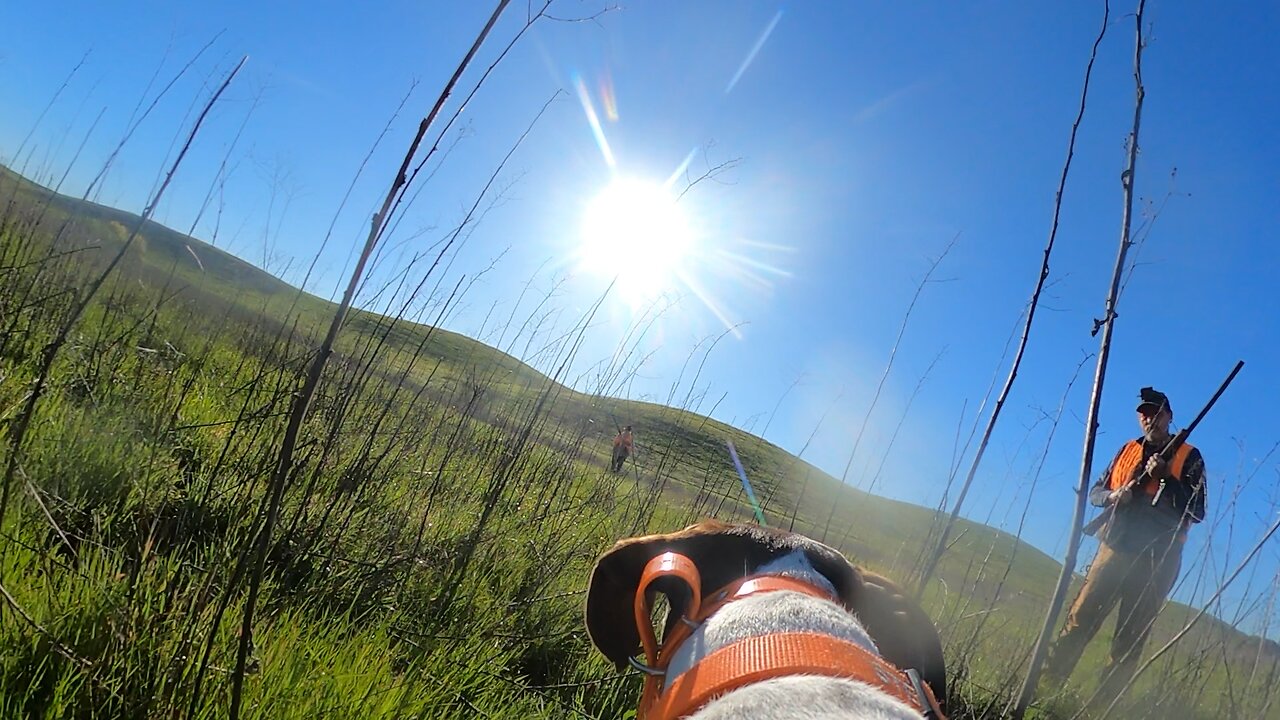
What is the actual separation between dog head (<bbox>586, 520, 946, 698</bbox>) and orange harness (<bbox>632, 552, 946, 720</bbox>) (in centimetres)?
30

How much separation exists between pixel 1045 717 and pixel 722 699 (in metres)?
3.99

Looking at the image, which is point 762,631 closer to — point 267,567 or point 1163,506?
point 267,567

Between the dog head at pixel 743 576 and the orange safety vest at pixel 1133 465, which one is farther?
the orange safety vest at pixel 1133 465

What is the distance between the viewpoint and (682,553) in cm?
179

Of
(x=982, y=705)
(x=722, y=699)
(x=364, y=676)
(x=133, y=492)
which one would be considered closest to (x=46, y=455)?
(x=133, y=492)

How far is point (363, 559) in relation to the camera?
2.53 metres

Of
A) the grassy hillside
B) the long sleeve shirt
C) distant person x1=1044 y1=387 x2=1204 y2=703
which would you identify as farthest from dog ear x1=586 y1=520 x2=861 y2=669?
distant person x1=1044 y1=387 x2=1204 y2=703

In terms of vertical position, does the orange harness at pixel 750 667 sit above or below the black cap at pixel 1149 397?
below

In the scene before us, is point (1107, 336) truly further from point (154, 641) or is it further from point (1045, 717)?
point (1045, 717)

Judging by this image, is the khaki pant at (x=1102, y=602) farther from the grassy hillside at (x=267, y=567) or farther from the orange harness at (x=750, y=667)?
the orange harness at (x=750, y=667)

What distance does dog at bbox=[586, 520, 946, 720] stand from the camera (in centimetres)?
110

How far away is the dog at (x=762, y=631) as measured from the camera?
110 cm

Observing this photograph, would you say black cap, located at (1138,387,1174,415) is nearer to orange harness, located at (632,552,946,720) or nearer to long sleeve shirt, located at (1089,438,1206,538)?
long sleeve shirt, located at (1089,438,1206,538)

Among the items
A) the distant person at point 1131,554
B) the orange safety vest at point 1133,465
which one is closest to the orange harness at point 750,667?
the distant person at point 1131,554
